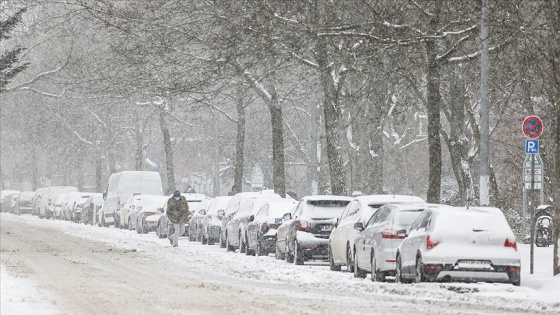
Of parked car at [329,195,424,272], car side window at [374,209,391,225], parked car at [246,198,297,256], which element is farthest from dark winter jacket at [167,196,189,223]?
car side window at [374,209,391,225]

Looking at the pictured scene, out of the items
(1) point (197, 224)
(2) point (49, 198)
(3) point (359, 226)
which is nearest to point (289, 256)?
(3) point (359, 226)

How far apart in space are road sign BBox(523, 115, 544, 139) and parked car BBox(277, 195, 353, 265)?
5.48 metres

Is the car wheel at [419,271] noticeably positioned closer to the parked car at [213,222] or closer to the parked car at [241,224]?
the parked car at [241,224]

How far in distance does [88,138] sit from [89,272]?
6588 cm

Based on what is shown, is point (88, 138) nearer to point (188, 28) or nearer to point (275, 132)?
point (275, 132)

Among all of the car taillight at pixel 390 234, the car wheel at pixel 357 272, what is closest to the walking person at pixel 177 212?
the car wheel at pixel 357 272

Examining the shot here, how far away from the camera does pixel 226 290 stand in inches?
765

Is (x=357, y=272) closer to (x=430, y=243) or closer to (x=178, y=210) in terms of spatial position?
(x=430, y=243)

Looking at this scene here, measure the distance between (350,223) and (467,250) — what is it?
230 inches

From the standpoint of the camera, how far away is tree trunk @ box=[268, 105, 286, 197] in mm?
45531

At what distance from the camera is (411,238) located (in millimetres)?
21719

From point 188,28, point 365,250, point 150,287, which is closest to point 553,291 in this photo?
point 365,250

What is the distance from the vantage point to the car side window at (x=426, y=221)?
21.3m

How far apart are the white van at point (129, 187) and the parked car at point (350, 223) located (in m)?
29.9
